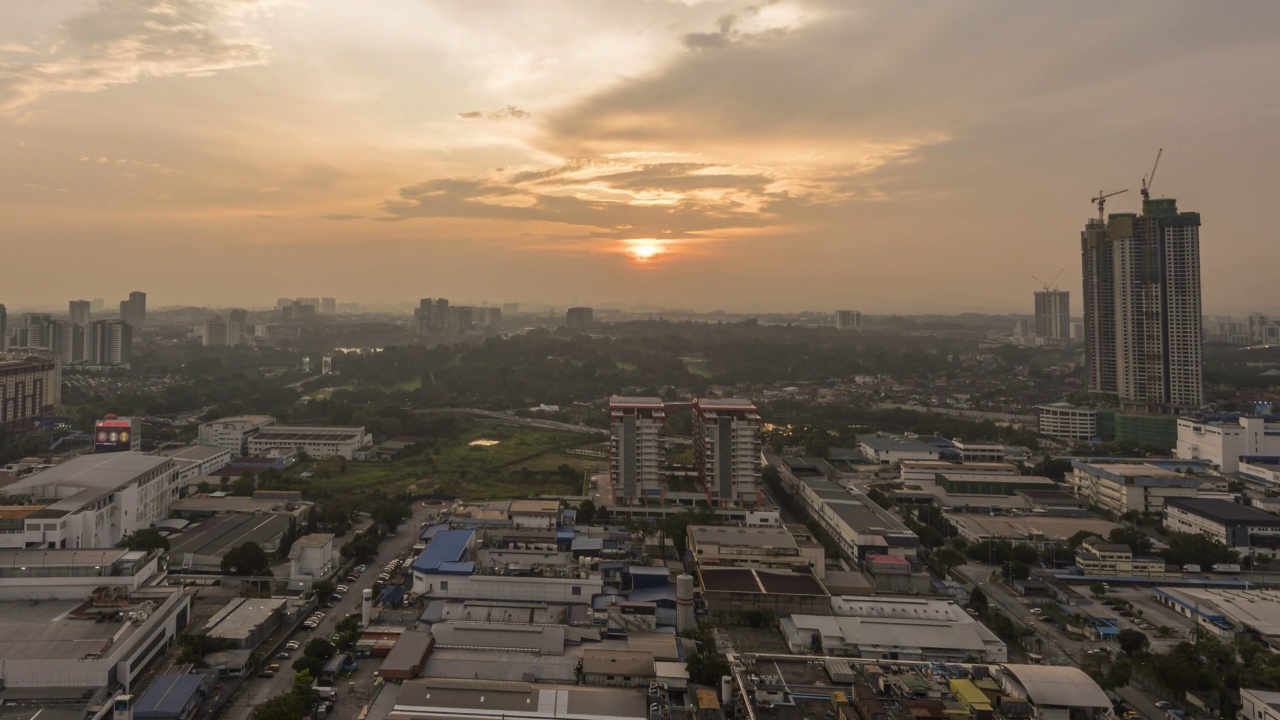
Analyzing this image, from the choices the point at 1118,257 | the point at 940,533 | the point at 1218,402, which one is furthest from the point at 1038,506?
the point at 1218,402

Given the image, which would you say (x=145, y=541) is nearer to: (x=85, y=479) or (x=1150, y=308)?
(x=85, y=479)

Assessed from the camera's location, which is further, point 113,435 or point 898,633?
point 113,435

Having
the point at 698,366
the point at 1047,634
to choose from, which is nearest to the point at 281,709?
the point at 1047,634

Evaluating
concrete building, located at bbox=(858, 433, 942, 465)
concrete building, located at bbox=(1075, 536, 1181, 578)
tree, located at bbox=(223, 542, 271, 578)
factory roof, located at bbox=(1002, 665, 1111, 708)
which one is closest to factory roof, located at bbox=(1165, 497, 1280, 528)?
concrete building, located at bbox=(1075, 536, 1181, 578)

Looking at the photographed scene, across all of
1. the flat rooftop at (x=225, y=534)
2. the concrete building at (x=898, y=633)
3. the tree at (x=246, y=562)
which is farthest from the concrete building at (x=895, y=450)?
the tree at (x=246, y=562)

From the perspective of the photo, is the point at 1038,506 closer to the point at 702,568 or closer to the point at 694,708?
the point at 702,568

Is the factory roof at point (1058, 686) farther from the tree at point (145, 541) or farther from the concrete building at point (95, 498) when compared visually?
the concrete building at point (95, 498)

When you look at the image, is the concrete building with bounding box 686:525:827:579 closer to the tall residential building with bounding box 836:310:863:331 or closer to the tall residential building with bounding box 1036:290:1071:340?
the tall residential building with bounding box 1036:290:1071:340
